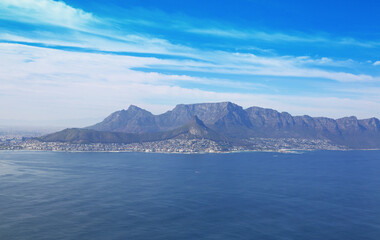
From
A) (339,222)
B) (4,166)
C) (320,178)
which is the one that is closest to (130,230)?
(339,222)

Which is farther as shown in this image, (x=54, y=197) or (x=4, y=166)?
(x=4, y=166)

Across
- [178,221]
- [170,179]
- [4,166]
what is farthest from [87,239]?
[4,166]

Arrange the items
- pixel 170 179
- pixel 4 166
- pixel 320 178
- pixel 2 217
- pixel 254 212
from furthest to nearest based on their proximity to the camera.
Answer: pixel 4 166
pixel 320 178
pixel 170 179
pixel 254 212
pixel 2 217

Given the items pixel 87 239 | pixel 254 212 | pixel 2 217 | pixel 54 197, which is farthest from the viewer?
pixel 54 197

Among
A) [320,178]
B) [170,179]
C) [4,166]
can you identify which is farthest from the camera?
[4,166]

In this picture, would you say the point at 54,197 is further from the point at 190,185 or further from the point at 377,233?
the point at 377,233

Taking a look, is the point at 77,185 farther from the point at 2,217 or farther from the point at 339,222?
the point at 339,222
